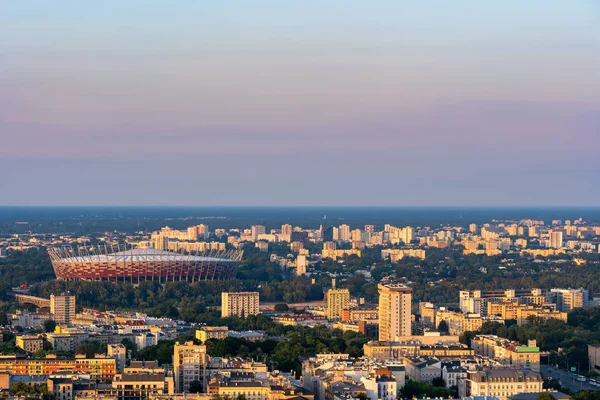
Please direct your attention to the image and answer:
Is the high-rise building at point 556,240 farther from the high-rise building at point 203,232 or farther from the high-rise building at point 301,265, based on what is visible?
the high-rise building at point 301,265

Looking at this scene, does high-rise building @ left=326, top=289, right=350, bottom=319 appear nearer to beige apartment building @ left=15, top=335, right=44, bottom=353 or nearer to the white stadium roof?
beige apartment building @ left=15, top=335, right=44, bottom=353

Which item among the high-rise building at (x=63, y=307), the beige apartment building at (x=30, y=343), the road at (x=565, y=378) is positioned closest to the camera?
the road at (x=565, y=378)

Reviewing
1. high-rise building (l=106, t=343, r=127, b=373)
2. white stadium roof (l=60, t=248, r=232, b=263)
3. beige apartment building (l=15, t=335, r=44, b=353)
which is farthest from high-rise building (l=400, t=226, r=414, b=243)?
high-rise building (l=106, t=343, r=127, b=373)

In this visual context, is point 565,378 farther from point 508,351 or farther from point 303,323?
point 303,323

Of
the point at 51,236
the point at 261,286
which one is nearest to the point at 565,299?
the point at 261,286

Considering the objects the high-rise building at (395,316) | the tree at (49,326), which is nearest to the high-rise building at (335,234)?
the tree at (49,326)

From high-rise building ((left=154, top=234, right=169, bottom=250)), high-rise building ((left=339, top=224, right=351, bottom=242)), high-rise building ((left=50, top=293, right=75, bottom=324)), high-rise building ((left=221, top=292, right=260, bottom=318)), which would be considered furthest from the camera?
high-rise building ((left=339, top=224, right=351, bottom=242))
